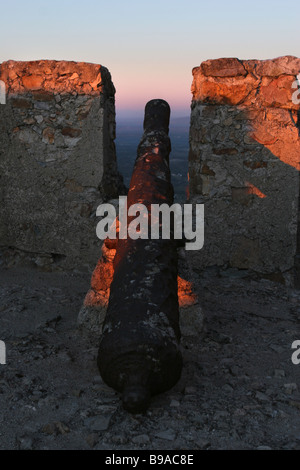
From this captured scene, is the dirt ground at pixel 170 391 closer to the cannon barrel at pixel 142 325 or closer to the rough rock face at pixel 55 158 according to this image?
the cannon barrel at pixel 142 325

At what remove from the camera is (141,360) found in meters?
2.22

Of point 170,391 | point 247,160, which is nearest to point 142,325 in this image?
point 170,391

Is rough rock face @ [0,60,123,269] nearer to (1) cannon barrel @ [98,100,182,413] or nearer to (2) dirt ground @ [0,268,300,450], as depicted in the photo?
(2) dirt ground @ [0,268,300,450]

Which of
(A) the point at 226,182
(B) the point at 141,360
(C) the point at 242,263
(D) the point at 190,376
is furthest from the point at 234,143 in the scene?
(B) the point at 141,360

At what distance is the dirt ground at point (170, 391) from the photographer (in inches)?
84.7

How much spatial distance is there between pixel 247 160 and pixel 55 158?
193 cm

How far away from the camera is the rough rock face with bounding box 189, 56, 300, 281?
449 centimetres

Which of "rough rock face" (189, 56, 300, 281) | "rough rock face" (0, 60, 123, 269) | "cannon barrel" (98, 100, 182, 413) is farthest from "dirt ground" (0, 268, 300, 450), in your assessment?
"rough rock face" (0, 60, 123, 269)

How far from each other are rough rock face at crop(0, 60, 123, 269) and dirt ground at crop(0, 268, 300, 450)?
70 centimetres

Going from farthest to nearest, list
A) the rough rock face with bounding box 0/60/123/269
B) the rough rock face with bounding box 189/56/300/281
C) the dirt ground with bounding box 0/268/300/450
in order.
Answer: the rough rock face with bounding box 0/60/123/269 < the rough rock face with bounding box 189/56/300/281 < the dirt ground with bounding box 0/268/300/450

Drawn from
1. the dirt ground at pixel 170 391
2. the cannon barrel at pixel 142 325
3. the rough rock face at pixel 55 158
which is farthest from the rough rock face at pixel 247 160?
Answer: the cannon barrel at pixel 142 325

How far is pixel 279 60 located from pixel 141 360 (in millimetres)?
3354
